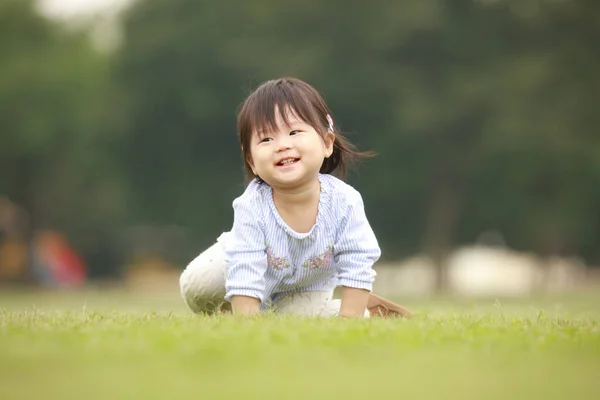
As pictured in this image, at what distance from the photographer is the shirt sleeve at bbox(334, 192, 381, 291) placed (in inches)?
238

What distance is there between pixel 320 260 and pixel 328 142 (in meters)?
0.67

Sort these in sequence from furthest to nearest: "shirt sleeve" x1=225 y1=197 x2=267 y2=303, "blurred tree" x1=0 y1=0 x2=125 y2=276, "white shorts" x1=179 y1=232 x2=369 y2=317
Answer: "blurred tree" x1=0 y1=0 x2=125 y2=276 < "white shorts" x1=179 y1=232 x2=369 y2=317 < "shirt sleeve" x1=225 y1=197 x2=267 y2=303

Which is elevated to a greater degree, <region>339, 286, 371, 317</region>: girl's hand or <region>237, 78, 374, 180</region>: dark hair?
<region>237, 78, 374, 180</region>: dark hair

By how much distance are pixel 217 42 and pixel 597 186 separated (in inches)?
452

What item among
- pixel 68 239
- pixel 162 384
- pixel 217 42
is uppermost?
pixel 217 42

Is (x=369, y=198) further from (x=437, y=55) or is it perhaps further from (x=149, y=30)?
(x=149, y=30)

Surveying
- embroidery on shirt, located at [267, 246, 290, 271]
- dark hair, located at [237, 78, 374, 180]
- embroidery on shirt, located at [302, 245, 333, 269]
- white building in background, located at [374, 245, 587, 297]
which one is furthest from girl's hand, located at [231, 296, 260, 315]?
white building in background, located at [374, 245, 587, 297]

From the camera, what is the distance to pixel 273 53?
29.4m

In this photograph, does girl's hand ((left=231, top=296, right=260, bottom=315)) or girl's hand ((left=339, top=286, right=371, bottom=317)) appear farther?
girl's hand ((left=339, top=286, right=371, bottom=317))

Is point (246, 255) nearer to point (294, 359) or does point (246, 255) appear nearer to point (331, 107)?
point (294, 359)

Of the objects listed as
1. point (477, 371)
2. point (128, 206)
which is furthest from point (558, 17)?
point (477, 371)

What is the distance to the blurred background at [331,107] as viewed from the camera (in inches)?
1126

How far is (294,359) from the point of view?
416cm

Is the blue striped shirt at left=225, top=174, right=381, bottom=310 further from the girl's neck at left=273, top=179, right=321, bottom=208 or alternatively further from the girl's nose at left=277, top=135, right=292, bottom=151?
the girl's nose at left=277, top=135, right=292, bottom=151
